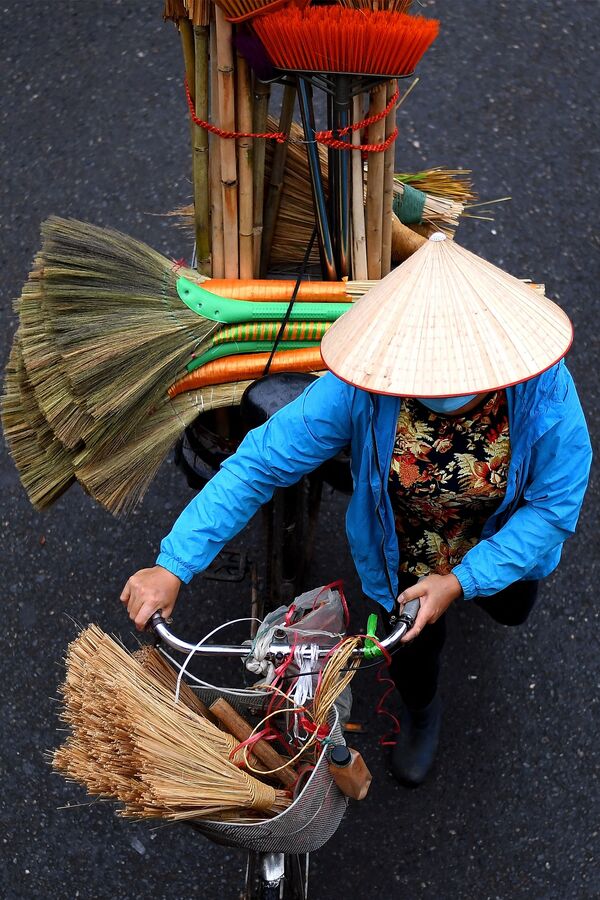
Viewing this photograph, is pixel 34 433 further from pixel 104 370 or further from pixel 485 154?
pixel 485 154

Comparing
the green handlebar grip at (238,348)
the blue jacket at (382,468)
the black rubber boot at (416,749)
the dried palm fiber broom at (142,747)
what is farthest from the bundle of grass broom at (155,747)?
the black rubber boot at (416,749)

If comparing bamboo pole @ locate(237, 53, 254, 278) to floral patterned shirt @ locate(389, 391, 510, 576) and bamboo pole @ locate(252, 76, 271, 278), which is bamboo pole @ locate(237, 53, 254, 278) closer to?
bamboo pole @ locate(252, 76, 271, 278)

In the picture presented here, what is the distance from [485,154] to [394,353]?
2946mm

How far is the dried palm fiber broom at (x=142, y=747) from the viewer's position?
152 centimetres

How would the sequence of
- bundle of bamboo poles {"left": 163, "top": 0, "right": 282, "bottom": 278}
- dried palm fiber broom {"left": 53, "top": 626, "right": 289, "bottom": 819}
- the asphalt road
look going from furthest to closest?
the asphalt road
bundle of bamboo poles {"left": 163, "top": 0, "right": 282, "bottom": 278}
dried palm fiber broom {"left": 53, "top": 626, "right": 289, "bottom": 819}

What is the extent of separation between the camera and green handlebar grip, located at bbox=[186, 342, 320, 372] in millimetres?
2387

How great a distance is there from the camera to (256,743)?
176cm

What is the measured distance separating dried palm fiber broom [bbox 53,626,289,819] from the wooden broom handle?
80 millimetres

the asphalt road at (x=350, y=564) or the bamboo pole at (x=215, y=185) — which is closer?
the bamboo pole at (x=215, y=185)

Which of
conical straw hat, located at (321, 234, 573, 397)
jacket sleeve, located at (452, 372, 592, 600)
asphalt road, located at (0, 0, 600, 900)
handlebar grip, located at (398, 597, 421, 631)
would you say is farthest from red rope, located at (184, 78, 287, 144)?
asphalt road, located at (0, 0, 600, 900)

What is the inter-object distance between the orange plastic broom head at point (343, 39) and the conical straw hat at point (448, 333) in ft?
1.96

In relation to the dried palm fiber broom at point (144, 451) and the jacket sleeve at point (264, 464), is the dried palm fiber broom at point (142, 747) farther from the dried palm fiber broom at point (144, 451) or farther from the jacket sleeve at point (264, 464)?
the dried palm fiber broom at point (144, 451)

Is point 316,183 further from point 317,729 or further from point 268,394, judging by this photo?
point 317,729

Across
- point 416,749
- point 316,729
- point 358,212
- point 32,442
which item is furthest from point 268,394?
point 416,749
